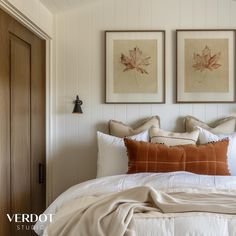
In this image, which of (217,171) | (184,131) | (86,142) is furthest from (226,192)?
(86,142)

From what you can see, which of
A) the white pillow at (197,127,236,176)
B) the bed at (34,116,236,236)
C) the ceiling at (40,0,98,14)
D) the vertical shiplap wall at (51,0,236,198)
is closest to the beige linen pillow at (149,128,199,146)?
the white pillow at (197,127,236,176)

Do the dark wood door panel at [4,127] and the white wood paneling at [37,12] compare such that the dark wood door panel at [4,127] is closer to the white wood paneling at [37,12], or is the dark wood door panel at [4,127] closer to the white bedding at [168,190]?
the white wood paneling at [37,12]

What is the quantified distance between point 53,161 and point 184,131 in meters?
1.31

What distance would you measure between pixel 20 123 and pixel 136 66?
1.29 metres

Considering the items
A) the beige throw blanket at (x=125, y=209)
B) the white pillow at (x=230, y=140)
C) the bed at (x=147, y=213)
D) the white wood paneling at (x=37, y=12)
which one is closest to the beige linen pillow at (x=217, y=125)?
the white pillow at (x=230, y=140)

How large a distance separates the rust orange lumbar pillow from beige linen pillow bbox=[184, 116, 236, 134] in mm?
404

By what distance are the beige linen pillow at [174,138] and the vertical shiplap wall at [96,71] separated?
0.33 m

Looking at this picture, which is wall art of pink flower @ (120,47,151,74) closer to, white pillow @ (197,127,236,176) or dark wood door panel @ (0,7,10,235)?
white pillow @ (197,127,236,176)

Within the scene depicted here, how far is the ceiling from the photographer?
3.16m

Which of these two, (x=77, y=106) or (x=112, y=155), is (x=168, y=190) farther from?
(x=77, y=106)

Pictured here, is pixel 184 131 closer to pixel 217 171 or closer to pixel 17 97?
pixel 217 171

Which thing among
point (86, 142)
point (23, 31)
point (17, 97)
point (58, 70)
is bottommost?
point (86, 142)

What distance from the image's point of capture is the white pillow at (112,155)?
3016 mm

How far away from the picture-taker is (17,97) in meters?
2.66
